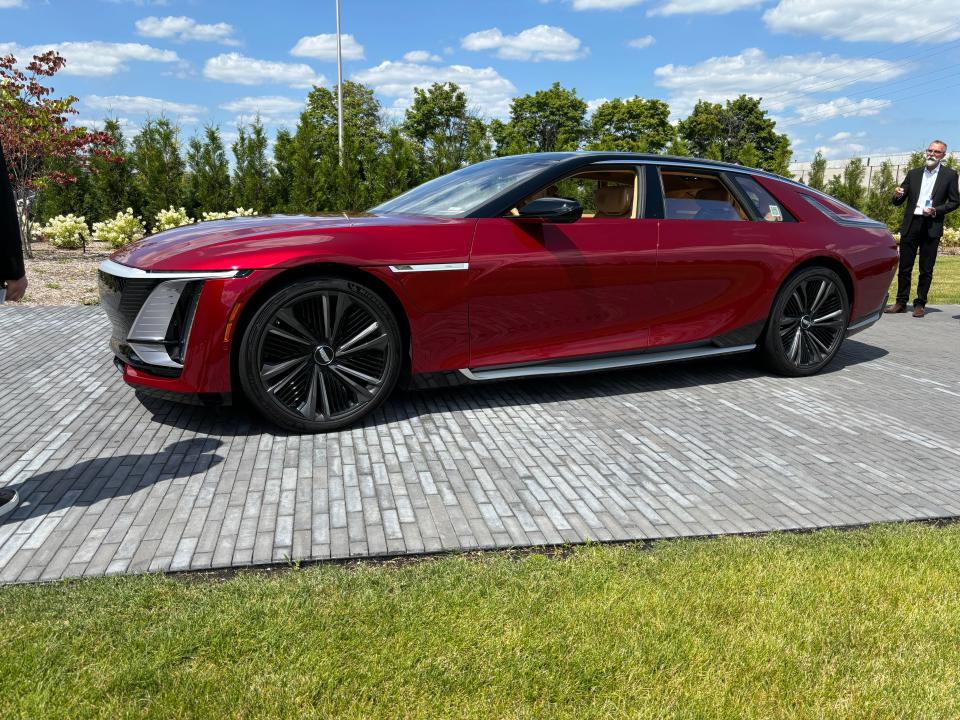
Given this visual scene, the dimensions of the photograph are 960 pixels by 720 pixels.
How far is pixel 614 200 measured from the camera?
5078mm

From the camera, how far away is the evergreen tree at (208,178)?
49.6ft

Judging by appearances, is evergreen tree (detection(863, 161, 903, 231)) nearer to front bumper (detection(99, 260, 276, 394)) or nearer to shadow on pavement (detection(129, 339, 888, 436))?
shadow on pavement (detection(129, 339, 888, 436))

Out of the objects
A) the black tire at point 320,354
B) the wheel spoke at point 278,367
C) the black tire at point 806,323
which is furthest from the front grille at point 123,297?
the black tire at point 806,323

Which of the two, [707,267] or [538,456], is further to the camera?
[707,267]

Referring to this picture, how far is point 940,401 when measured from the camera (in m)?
5.20

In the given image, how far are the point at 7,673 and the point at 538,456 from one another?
2.50 meters

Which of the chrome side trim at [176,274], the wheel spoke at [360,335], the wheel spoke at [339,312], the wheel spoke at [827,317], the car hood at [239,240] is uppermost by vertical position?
the car hood at [239,240]

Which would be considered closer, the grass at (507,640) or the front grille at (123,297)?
the grass at (507,640)

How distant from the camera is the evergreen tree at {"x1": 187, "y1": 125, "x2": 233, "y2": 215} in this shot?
49.6 ft

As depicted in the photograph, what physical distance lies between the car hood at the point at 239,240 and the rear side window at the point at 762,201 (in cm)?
239

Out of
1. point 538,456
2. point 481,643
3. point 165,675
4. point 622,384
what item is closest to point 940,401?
point 622,384

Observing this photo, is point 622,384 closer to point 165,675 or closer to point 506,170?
point 506,170

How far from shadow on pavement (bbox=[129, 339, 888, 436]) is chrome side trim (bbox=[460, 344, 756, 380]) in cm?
18

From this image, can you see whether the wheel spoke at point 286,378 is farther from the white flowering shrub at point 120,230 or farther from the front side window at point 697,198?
the white flowering shrub at point 120,230
